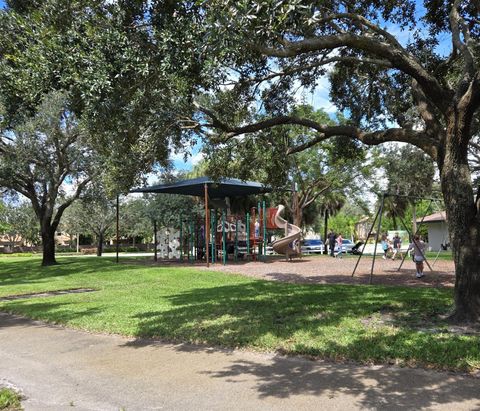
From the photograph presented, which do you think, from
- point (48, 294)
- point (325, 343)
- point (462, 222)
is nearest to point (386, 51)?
point (462, 222)

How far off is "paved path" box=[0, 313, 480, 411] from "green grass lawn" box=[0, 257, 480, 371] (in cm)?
47

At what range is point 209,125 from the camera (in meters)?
11.2

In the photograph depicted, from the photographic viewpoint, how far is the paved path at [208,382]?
4.63 m

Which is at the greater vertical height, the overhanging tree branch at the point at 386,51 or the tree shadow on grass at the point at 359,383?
the overhanging tree branch at the point at 386,51

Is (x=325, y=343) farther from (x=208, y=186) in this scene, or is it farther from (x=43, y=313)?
(x=208, y=186)

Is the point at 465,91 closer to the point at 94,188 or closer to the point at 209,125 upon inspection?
the point at 209,125

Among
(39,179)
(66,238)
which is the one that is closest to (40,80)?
(39,179)

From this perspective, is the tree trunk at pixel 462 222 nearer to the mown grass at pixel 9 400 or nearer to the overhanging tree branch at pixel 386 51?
the overhanging tree branch at pixel 386 51

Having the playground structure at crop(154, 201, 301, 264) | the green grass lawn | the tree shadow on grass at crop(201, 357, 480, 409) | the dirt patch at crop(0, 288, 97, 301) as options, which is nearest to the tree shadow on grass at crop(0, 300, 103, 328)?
the green grass lawn

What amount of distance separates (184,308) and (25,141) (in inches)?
655

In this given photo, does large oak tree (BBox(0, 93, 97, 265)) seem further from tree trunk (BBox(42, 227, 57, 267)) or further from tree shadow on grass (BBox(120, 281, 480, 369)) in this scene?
tree shadow on grass (BBox(120, 281, 480, 369))

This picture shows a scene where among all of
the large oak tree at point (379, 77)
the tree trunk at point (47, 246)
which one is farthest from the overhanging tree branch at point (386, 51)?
the tree trunk at point (47, 246)

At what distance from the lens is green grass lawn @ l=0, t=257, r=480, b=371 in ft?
20.2

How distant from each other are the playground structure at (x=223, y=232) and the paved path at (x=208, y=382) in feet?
52.7
